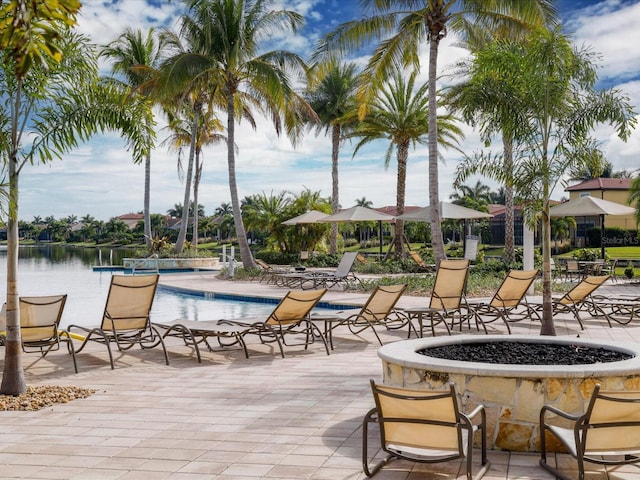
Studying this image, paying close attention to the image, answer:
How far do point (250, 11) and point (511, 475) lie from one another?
20.3 meters

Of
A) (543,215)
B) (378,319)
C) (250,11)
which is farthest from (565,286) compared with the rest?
(250,11)

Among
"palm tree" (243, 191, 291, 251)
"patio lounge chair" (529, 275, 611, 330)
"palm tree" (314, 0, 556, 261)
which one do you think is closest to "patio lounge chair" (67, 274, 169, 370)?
"patio lounge chair" (529, 275, 611, 330)

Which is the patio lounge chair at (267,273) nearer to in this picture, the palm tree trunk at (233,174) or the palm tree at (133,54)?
the palm tree trunk at (233,174)

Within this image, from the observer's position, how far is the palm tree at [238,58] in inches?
813

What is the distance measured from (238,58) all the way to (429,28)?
26.2 ft

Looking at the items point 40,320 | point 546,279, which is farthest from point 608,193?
point 40,320

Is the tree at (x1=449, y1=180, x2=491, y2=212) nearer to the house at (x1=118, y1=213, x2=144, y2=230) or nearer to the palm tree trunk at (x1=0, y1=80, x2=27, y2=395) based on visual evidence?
the palm tree trunk at (x1=0, y1=80, x2=27, y2=395)

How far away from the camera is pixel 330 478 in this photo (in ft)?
12.0

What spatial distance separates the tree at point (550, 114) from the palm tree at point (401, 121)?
15.2m

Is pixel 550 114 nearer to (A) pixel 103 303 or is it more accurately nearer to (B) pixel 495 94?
(B) pixel 495 94

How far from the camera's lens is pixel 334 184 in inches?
1176

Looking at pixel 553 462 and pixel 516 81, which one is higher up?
pixel 516 81

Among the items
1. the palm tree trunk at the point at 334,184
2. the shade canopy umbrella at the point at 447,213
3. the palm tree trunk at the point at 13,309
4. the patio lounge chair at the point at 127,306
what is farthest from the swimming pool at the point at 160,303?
the palm tree trunk at the point at 334,184

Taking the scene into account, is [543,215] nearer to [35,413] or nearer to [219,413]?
[219,413]
